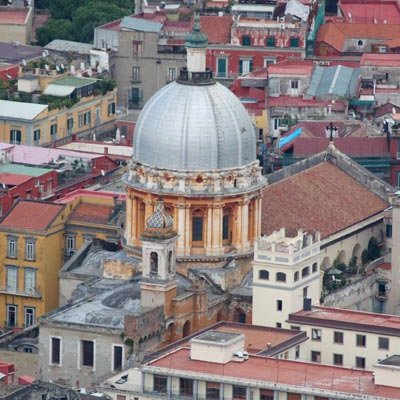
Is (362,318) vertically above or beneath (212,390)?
above

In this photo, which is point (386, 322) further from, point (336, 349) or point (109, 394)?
point (109, 394)

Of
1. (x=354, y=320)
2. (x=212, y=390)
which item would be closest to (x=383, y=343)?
(x=354, y=320)

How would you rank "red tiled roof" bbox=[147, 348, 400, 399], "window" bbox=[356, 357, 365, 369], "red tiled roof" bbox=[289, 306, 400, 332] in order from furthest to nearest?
"red tiled roof" bbox=[289, 306, 400, 332] → "window" bbox=[356, 357, 365, 369] → "red tiled roof" bbox=[147, 348, 400, 399]

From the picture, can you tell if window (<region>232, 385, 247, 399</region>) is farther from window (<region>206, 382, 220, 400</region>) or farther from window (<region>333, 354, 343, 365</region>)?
window (<region>333, 354, 343, 365</region>)

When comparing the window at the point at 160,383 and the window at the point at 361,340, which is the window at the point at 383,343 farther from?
the window at the point at 160,383

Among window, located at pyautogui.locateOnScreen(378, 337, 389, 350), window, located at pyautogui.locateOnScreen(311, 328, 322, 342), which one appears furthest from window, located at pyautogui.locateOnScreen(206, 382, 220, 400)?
window, located at pyautogui.locateOnScreen(378, 337, 389, 350)

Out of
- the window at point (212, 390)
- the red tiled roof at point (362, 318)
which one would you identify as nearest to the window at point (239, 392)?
the window at point (212, 390)

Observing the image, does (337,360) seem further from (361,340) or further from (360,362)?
(361,340)
